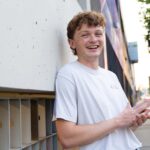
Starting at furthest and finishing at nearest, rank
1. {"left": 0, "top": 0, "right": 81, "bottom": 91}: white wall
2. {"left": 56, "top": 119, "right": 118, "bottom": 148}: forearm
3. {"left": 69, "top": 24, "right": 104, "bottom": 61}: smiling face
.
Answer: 1. {"left": 69, "top": 24, "right": 104, "bottom": 61}: smiling face
2. {"left": 56, "top": 119, "right": 118, "bottom": 148}: forearm
3. {"left": 0, "top": 0, "right": 81, "bottom": 91}: white wall

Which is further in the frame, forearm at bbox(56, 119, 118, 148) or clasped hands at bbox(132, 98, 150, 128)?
clasped hands at bbox(132, 98, 150, 128)

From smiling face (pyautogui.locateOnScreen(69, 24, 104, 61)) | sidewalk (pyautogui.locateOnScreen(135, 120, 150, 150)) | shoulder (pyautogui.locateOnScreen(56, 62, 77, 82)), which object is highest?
smiling face (pyautogui.locateOnScreen(69, 24, 104, 61))

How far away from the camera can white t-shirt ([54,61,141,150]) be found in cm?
240

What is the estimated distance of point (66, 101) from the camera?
240 centimetres

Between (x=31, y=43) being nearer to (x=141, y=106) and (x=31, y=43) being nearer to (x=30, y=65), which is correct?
(x=30, y=65)

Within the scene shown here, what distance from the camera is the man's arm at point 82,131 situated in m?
2.33

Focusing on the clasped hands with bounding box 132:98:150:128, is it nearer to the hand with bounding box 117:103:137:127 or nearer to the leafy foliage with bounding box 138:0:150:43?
the hand with bounding box 117:103:137:127

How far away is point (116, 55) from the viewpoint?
10211 millimetres

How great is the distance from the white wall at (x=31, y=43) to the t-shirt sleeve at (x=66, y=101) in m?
0.14

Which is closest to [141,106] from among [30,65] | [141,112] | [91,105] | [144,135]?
[141,112]

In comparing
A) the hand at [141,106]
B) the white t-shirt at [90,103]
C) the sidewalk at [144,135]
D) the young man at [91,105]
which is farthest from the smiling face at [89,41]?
the sidewalk at [144,135]

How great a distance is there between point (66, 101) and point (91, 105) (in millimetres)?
143

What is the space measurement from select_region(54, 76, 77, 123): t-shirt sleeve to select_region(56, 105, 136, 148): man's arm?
0.12ft

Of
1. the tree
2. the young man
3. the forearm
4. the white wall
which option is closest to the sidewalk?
the white wall
